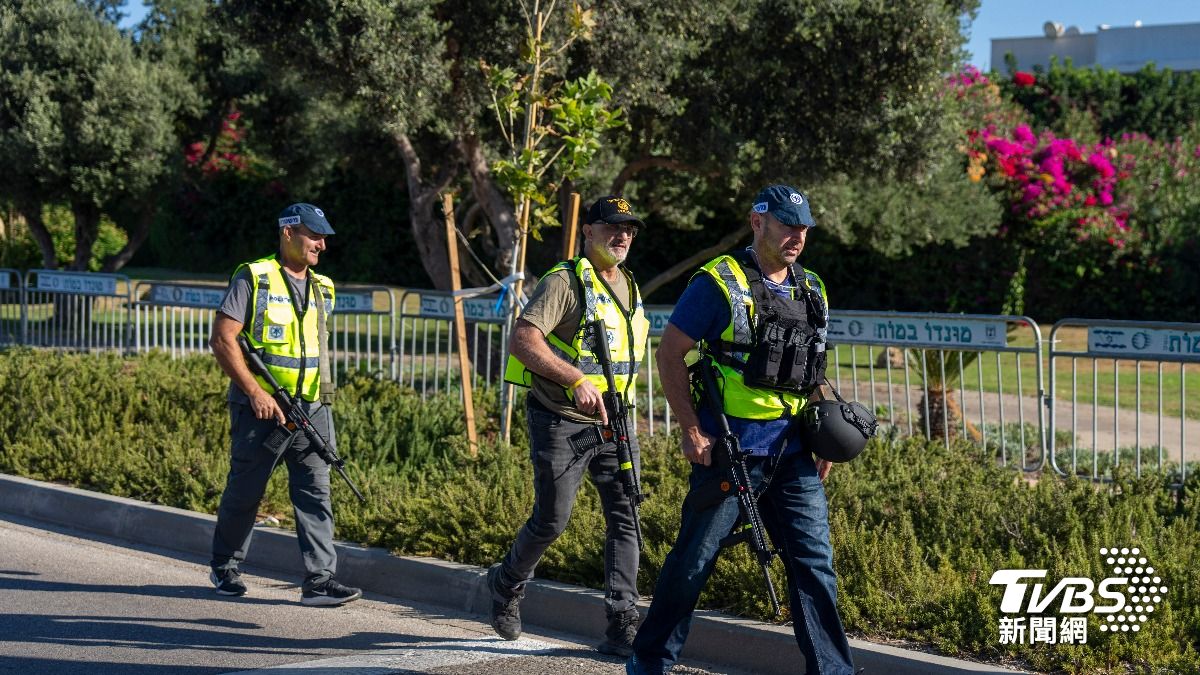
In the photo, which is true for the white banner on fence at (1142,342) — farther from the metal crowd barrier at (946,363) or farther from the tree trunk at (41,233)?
the tree trunk at (41,233)

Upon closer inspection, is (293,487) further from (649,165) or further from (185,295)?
(649,165)

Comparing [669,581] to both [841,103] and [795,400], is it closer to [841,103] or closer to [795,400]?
[795,400]

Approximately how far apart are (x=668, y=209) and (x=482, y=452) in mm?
9087

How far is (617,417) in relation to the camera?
221 inches

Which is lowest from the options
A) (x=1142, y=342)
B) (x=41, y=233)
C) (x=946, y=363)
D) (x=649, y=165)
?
(x=946, y=363)

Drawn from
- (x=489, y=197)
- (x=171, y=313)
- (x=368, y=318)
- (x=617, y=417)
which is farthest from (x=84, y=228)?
(x=617, y=417)

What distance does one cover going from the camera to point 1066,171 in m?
20.8

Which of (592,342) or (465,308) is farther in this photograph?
(465,308)

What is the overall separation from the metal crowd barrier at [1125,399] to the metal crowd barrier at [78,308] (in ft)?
30.3

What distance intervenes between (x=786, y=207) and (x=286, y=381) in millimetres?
2875

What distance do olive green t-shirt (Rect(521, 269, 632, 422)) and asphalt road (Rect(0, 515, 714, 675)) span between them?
106 cm

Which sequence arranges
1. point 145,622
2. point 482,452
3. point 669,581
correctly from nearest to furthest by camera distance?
1. point 669,581
2. point 145,622
3. point 482,452

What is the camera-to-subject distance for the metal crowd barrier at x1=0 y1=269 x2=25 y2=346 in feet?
50.8

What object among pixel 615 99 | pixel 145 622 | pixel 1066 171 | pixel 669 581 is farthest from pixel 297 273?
pixel 1066 171
